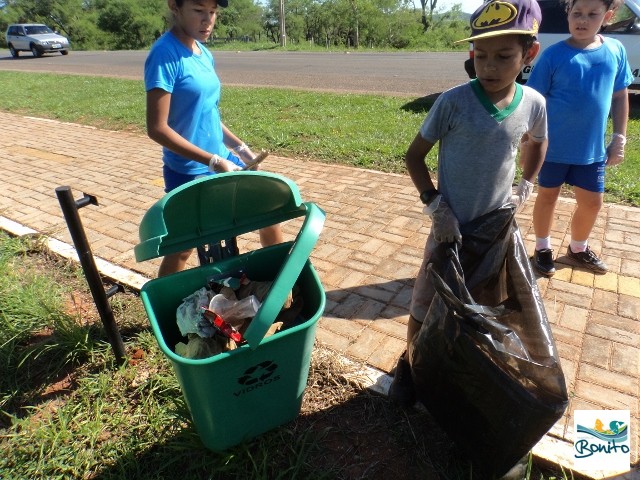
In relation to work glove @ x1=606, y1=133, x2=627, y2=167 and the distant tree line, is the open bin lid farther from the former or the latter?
the distant tree line

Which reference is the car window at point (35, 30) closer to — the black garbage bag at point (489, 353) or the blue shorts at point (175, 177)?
the blue shorts at point (175, 177)

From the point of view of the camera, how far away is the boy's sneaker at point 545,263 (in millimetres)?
3221

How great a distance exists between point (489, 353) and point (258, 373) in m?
0.80

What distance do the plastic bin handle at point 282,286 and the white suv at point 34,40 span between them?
2995cm

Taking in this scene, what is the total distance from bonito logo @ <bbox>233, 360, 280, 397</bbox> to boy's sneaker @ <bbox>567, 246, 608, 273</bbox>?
8.49 ft

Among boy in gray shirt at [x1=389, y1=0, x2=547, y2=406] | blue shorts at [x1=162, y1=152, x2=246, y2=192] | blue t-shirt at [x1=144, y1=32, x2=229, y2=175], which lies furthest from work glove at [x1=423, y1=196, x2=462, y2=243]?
blue t-shirt at [x1=144, y1=32, x2=229, y2=175]

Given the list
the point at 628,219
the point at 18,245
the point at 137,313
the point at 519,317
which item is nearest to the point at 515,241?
the point at 519,317

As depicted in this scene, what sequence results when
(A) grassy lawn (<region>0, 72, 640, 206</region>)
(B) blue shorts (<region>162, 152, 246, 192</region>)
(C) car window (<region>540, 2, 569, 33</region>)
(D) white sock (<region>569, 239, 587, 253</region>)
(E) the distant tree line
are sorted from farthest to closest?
(E) the distant tree line → (C) car window (<region>540, 2, 569, 33</region>) → (A) grassy lawn (<region>0, 72, 640, 206</region>) → (D) white sock (<region>569, 239, 587, 253</region>) → (B) blue shorts (<region>162, 152, 246, 192</region>)

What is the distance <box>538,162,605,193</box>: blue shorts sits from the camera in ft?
9.99

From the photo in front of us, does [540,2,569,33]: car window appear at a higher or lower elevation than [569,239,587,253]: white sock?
higher

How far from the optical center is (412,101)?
8.94 meters

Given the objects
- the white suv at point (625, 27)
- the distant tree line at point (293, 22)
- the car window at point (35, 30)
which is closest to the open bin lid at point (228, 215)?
the white suv at point (625, 27)

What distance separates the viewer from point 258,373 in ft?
5.43

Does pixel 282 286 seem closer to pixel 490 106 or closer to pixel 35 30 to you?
pixel 490 106
